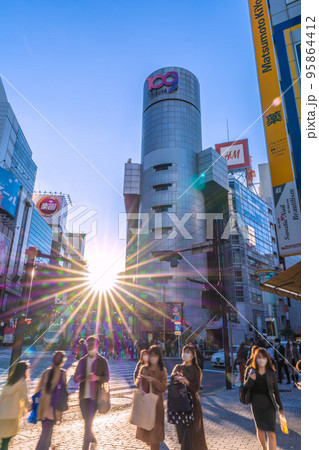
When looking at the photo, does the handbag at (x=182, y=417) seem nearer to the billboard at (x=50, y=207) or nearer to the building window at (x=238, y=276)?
the building window at (x=238, y=276)

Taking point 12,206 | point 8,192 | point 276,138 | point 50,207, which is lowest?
point 276,138

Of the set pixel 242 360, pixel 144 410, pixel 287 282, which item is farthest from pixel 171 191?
pixel 144 410

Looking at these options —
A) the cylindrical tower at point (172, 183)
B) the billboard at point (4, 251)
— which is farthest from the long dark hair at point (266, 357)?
the billboard at point (4, 251)

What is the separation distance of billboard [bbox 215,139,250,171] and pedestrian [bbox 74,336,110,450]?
73.6 m

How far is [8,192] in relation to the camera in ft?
183

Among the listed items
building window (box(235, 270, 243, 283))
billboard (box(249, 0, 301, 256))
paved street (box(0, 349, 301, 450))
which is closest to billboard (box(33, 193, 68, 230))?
building window (box(235, 270, 243, 283))

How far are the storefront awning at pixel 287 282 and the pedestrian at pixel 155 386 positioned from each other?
21.5ft

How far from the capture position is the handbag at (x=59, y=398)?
15.5ft

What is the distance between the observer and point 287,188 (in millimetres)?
13914

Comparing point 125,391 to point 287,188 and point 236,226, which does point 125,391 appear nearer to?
point 287,188

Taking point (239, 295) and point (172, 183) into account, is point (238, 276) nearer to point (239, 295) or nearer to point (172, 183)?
point (239, 295)

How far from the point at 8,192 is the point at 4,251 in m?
11.2
